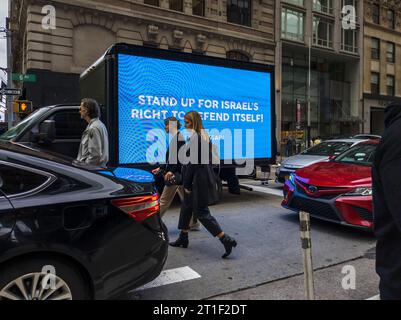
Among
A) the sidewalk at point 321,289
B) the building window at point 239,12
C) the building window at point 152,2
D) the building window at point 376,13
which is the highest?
the building window at point 376,13

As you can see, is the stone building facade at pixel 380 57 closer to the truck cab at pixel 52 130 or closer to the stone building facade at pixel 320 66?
the stone building facade at pixel 320 66

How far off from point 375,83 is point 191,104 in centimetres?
3347

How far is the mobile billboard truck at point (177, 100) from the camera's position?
264 inches

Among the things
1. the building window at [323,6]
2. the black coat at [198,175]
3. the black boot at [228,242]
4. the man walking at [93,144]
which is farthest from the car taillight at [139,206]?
the building window at [323,6]

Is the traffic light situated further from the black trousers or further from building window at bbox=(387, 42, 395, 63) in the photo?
building window at bbox=(387, 42, 395, 63)

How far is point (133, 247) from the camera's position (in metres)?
2.92

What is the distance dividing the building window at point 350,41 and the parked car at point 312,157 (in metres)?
25.9

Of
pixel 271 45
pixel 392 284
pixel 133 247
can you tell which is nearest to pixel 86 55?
pixel 271 45

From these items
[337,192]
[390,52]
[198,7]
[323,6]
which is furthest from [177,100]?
[390,52]

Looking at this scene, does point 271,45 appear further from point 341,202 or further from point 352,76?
point 341,202

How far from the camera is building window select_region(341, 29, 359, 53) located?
33.2 m

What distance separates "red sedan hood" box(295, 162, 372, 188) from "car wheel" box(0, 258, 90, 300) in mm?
4120

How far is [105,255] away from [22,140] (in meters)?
4.31

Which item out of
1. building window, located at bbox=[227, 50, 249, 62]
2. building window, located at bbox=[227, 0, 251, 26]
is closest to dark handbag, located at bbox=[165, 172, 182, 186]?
building window, located at bbox=[227, 50, 249, 62]
